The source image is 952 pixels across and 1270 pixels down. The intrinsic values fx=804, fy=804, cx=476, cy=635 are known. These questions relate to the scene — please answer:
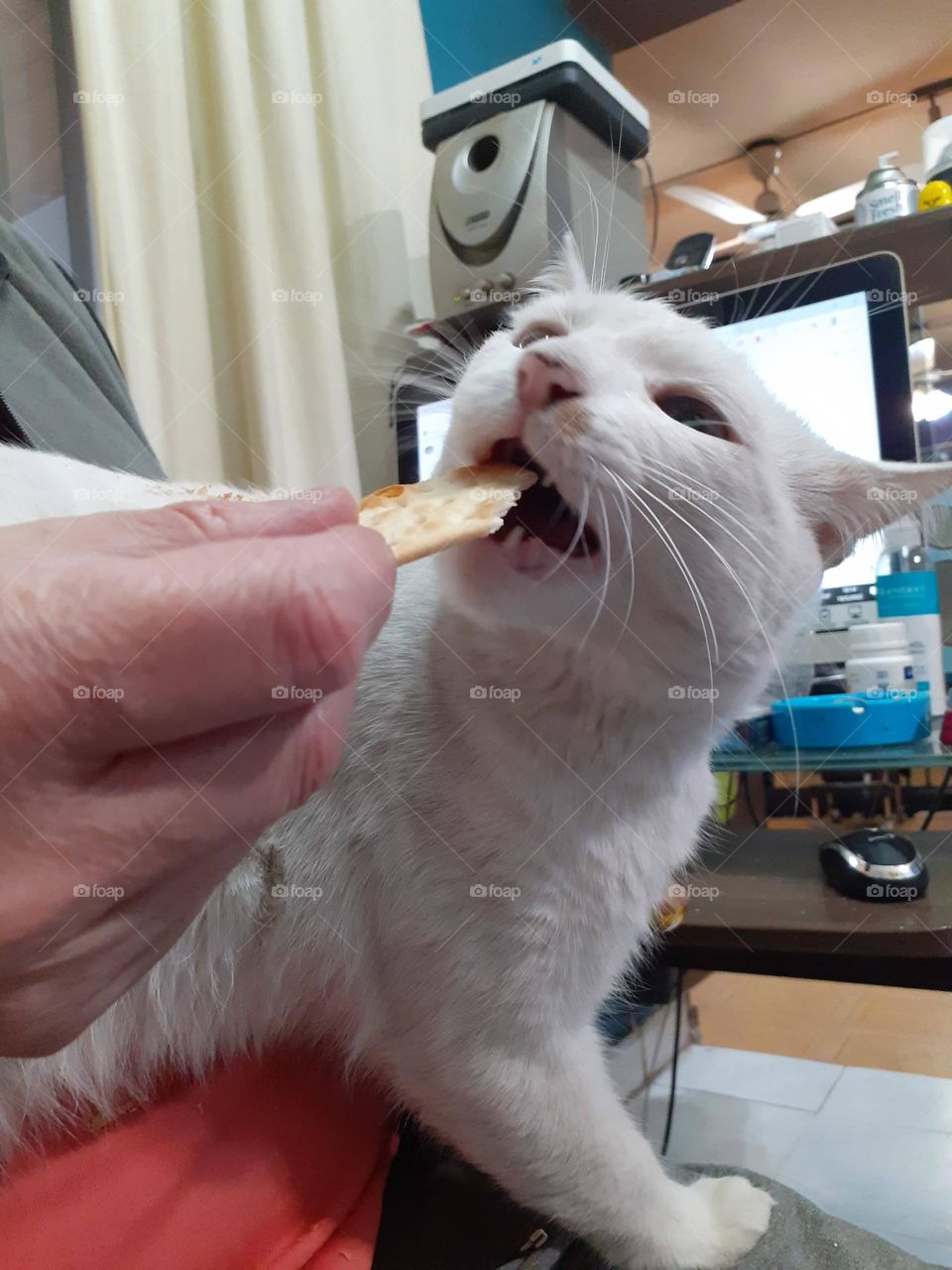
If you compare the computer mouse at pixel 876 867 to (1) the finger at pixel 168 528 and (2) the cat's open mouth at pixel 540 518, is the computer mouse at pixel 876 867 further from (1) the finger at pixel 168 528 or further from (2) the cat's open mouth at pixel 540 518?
(1) the finger at pixel 168 528

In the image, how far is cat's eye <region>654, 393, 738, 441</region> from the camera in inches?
22.1

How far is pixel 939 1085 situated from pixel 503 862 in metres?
0.68

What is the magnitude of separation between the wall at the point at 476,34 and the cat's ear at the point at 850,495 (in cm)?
140

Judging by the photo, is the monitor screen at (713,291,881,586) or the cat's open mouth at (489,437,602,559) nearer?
the cat's open mouth at (489,437,602,559)

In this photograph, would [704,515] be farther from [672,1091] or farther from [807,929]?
[672,1091]

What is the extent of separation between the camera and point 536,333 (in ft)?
2.18

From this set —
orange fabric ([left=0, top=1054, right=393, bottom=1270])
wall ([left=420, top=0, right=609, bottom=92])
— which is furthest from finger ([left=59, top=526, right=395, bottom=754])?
wall ([left=420, top=0, right=609, bottom=92])

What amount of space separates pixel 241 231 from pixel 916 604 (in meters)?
1.05

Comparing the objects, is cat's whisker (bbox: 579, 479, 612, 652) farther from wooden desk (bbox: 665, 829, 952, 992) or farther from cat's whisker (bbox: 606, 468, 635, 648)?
wooden desk (bbox: 665, 829, 952, 992)

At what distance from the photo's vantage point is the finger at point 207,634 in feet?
0.99

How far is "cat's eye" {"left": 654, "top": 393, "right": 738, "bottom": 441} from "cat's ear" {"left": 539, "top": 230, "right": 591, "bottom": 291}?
0.30 metres

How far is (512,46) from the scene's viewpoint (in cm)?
167

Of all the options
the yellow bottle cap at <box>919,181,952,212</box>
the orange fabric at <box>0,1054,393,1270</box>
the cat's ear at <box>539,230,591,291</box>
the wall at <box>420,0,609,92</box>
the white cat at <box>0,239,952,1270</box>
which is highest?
the wall at <box>420,0,609,92</box>

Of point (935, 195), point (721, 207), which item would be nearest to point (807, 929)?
point (935, 195)
